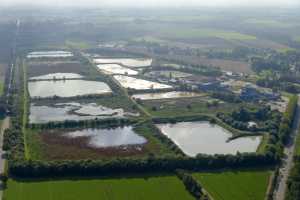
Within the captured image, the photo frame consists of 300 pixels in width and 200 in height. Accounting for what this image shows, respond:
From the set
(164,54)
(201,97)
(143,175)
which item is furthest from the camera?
(164,54)

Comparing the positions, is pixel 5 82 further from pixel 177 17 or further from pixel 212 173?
pixel 177 17

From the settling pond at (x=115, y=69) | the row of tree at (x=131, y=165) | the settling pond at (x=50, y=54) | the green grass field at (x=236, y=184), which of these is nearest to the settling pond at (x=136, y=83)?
the settling pond at (x=115, y=69)

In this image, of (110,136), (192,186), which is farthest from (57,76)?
(192,186)

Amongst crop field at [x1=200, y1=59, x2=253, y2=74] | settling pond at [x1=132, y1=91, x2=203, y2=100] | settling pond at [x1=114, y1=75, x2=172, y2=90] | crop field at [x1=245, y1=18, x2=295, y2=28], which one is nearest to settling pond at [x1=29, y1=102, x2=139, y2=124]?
settling pond at [x1=132, y1=91, x2=203, y2=100]

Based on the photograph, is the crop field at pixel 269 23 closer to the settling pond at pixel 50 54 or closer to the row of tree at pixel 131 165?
the settling pond at pixel 50 54

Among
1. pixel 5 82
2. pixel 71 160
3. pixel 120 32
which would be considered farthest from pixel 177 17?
pixel 71 160
